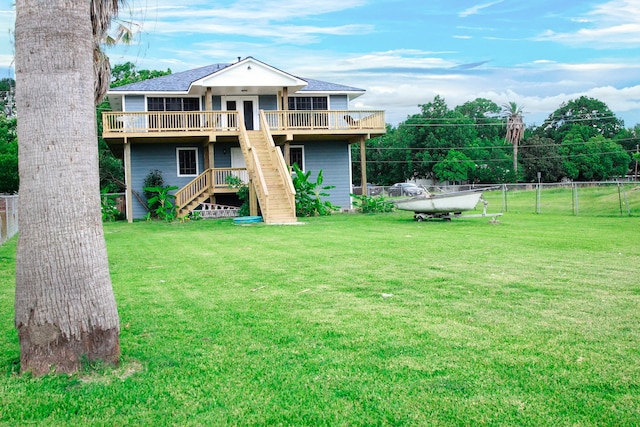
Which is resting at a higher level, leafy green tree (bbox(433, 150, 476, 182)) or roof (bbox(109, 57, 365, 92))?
roof (bbox(109, 57, 365, 92))

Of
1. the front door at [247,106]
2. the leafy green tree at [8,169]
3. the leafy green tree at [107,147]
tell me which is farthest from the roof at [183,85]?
the leafy green tree at [107,147]

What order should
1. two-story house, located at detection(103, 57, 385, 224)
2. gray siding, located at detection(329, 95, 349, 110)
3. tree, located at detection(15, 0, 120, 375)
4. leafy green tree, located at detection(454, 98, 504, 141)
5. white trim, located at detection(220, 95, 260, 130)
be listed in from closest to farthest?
tree, located at detection(15, 0, 120, 375) < two-story house, located at detection(103, 57, 385, 224) < white trim, located at detection(220, 95, 260, 130) < gray siding, located at detection(329, 95, 349, 110) < leafy green tree, located at detection(454, 98, 504, 141)

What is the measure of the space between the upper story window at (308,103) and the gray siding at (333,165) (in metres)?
1.92

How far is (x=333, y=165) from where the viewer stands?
3120 cm

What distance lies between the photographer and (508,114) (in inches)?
3127

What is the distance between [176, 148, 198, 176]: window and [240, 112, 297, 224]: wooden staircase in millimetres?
4509

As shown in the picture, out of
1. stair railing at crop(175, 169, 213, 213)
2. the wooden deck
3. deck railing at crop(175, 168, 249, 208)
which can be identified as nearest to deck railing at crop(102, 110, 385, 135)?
the wooden deck

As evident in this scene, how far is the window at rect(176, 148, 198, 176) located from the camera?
1173 inches

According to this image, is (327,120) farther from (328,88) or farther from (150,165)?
(150,165)

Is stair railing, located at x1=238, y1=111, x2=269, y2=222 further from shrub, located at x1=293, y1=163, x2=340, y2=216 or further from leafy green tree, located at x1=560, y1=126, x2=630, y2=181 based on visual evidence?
leafy green tree, located at x1=560, y1=126, x2=630, y2=181

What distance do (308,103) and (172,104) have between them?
269 inches

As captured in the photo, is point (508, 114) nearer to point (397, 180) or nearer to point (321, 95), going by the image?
point (397, 180)

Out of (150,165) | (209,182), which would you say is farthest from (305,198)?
(150,165)

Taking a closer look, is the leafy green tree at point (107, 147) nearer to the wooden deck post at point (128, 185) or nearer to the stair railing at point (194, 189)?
the wooden deck post at point (128, 185)
